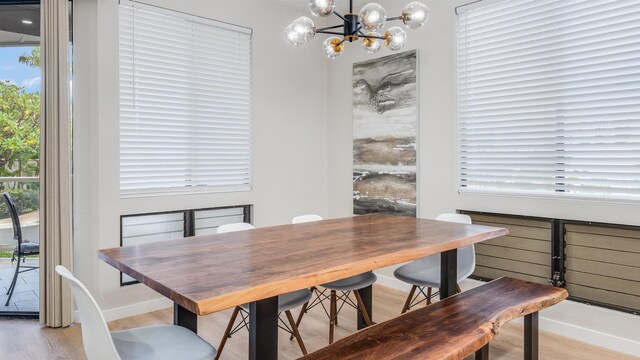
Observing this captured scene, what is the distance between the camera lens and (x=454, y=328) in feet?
6.25

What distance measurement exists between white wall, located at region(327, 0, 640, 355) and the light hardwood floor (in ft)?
0.57

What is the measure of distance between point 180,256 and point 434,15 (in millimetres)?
3132

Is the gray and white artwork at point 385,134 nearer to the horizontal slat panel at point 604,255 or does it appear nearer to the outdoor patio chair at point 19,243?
the horizontal slat panel at point 604,255

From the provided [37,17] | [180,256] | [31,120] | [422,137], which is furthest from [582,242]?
[37,17]

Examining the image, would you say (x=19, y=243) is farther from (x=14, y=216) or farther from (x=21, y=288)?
(x=21, y=288)

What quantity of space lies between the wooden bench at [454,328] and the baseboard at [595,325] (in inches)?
27.3

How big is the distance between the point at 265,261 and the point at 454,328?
37.6 inches

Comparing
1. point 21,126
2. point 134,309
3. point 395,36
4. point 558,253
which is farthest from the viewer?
point 134,309

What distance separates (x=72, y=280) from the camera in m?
1.41

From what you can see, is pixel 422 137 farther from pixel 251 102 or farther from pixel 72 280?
pixel 72 280

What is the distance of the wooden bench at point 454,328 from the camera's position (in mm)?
1670

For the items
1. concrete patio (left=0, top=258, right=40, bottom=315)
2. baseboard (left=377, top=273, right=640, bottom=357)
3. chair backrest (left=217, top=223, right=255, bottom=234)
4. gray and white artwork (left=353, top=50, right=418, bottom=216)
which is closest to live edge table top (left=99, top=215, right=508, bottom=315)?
chair backrest (left=217, top=223, right=255, bottom=234)

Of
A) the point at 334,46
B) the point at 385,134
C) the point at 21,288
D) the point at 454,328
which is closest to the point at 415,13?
the point at 334,46

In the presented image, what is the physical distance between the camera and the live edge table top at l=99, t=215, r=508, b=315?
135 centimetres
